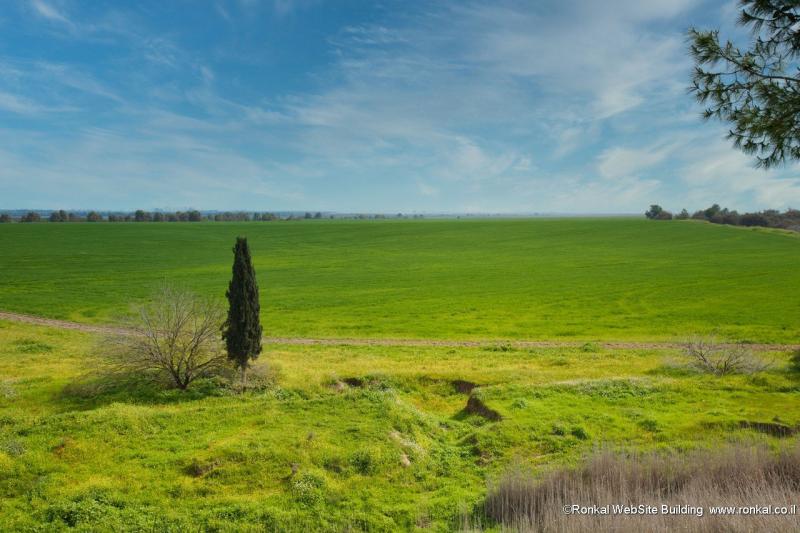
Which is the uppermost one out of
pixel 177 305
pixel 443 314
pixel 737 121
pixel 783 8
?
pixel 783 8

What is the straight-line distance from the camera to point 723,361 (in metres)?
22.6

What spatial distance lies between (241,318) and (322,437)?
8816 millimetres

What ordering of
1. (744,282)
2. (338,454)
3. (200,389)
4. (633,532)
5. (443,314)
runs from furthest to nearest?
(744,282) → (443,314) → (200,389) → (338,454) → (633,532)

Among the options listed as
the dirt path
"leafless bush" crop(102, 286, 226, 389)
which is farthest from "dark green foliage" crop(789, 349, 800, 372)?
"leafless bush" crop(102, 286, 226, 389)

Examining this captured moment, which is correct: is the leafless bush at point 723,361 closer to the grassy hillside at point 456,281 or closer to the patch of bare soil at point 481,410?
the grassy hillside at point 456,281

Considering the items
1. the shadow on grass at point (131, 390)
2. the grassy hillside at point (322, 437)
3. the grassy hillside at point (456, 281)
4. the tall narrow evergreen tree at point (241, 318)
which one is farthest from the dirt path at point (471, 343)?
the tall narrow evergreen tree at point (241, 318)

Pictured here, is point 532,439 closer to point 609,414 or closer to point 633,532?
point 609,414

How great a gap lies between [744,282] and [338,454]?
61.8 m

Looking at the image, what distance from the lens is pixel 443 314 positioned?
44.8 metres

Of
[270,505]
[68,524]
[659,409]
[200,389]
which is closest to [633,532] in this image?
[270,505]

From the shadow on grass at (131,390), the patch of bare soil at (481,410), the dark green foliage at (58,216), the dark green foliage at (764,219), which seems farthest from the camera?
the dark green foliage at (58,216)

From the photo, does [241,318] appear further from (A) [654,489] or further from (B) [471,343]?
(B) [471,343]

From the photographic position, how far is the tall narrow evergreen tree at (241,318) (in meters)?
20.8

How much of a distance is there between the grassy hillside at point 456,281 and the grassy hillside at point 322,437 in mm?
16870
